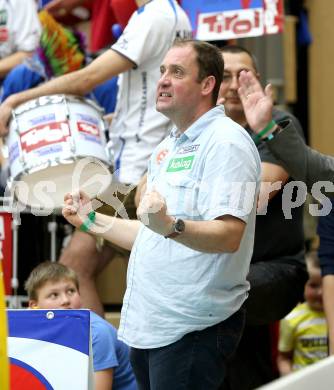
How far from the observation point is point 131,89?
5.84 m

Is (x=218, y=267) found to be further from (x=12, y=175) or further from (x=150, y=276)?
(x=12, y=175)

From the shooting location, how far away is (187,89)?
4.32 metres

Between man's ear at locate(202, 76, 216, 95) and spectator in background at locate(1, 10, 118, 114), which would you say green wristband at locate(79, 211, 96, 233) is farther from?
spectator in background at locate(1, 10, 118, 114)

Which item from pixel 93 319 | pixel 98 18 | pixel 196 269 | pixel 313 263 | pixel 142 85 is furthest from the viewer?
pixel 98 18

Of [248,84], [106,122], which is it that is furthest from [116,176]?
[248,84]

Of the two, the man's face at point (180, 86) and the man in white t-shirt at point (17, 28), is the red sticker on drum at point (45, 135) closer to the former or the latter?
the man's face at point (180, 86)

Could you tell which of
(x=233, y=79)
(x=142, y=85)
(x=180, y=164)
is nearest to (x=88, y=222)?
(x=180, y=164)

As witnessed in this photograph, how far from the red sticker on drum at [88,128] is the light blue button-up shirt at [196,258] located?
1.49 meters

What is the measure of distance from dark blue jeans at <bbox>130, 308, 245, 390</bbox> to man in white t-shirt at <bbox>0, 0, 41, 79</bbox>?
3.51m

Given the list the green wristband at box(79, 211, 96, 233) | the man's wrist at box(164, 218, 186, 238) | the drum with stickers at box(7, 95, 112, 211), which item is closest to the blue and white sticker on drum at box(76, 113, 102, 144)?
the drum with stickers at box(7, 95, 112, 211)

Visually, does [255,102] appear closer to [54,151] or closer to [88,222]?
[88,222]

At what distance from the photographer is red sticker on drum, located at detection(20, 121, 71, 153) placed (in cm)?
553

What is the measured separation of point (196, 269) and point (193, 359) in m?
0.35

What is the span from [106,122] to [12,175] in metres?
0.63
